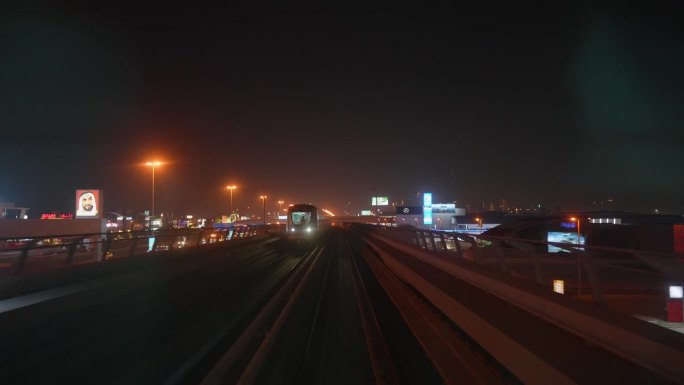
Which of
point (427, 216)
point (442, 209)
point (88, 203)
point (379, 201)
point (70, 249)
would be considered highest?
point (379, 201)

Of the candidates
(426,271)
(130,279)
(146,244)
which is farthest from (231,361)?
(146,244)

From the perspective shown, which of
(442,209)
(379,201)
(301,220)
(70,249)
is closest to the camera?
(70,249)

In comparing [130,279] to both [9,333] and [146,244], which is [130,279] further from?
[146,244]

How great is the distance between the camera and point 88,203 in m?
56.9

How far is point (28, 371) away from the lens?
9.08m

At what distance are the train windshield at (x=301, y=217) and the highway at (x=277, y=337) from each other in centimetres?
4219

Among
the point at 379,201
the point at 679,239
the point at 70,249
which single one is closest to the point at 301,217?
the point at 70,249

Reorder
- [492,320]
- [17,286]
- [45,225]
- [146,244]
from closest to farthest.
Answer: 1. [492,320]
2. [17,286]
3. [146,244]
4. [45,225]

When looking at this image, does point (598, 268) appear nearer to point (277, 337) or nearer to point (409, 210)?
point (277, 337)

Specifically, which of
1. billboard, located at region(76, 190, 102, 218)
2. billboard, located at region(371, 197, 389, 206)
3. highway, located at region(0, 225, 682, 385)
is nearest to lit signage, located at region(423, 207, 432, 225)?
billboard, located at region(76, 190, 102, 218)

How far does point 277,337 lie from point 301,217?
5306 centimetres

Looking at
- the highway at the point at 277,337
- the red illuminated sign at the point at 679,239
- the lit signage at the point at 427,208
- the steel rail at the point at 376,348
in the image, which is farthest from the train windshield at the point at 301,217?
the red illuminated sign at the point at 679,239

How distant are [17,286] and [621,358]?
618 inches

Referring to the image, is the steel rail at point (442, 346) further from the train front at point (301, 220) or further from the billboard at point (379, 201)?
the billboard at point (379, 201)
